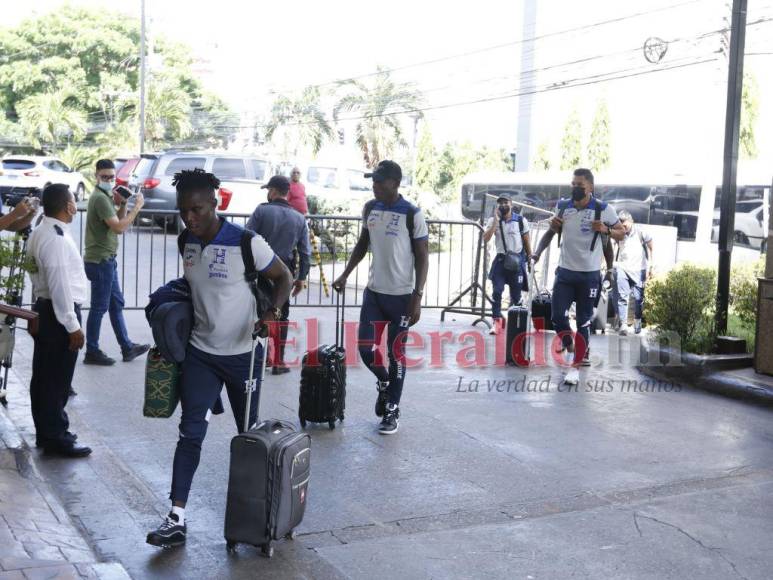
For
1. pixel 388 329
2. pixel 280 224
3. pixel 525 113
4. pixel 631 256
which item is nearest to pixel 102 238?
pixel 280 224

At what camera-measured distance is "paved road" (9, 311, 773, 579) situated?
4.73 m

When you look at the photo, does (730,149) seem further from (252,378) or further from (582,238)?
(252,378)

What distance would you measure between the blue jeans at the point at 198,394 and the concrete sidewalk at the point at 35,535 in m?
0.54

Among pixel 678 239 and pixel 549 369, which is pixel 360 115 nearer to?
pixel 678 239

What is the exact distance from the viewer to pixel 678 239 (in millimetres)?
27812

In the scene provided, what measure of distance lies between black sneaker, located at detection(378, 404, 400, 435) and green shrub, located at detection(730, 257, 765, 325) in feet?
15.3

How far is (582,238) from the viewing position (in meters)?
9.16

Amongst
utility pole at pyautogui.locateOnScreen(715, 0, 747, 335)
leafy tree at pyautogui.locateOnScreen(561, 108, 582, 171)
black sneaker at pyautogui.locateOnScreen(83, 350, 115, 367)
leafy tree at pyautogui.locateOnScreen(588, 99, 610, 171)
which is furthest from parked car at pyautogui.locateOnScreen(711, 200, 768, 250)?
leafy tree at pyautogui.locateOnScreen(561, 108, 582, 171)

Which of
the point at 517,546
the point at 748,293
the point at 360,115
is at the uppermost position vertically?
the point at 360,115

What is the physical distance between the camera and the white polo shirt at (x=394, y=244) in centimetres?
706

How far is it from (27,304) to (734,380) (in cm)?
834

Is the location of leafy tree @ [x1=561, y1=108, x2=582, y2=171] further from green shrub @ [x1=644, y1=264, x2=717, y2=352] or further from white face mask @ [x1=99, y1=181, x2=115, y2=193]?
white face mask @ [x1=99, y1=181, x2=115, y2=193]

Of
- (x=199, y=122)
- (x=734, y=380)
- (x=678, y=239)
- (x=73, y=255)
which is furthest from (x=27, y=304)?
(x=199, y=122)

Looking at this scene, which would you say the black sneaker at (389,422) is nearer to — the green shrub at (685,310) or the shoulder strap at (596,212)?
the shoulder strap at (596,212)
